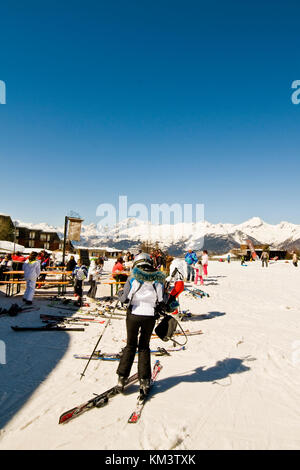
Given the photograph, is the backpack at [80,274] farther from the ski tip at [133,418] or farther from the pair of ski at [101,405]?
the ski tip at [133,418]

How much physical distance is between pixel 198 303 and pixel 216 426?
877cm

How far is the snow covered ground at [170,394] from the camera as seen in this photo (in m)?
3.33

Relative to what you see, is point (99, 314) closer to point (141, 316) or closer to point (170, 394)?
point (170, 394)

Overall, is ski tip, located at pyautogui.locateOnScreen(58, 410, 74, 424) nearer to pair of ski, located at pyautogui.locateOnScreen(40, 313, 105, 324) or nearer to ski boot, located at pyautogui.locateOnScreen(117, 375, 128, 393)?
ski boot, located at pyautogui.locateOnScreen(117, 375, 128, 393)

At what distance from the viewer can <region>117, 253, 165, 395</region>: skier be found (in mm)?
4223

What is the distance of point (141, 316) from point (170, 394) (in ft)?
4.67

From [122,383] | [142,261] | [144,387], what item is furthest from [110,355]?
[142,261]

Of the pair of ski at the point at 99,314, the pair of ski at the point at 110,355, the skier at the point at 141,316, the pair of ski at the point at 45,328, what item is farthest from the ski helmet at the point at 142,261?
the pair of ski at the point at 99,314

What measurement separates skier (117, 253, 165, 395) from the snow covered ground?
42 cm

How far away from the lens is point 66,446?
3.18 meters

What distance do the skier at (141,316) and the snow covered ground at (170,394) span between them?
1.37 feet

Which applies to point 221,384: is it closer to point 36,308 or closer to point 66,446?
point 66,446

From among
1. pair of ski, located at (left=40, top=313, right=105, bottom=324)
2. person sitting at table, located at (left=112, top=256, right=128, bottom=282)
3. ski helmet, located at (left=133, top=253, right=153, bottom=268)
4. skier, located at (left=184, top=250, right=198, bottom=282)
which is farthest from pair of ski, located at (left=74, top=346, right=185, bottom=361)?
skier, located at (left=184, top=250, right=198, bottom=282)

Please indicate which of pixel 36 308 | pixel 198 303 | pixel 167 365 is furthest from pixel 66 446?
pixel 198 303
